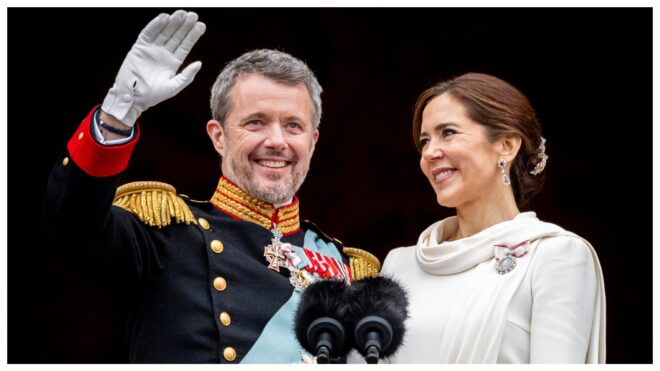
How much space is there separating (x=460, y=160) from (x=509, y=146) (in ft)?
0.50

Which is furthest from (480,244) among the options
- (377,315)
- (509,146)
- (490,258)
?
(377,315)

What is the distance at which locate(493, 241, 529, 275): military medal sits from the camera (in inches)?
119

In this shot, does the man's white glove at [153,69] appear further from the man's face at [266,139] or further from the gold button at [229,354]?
the gold button at [229,354]

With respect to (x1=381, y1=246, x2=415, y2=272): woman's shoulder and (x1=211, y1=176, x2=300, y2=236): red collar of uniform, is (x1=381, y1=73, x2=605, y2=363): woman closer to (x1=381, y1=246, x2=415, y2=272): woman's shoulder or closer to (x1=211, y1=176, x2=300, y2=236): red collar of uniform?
(x1=381, y1=246, x2=415, y2=272): woman's shoulder

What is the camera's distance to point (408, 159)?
207 inches

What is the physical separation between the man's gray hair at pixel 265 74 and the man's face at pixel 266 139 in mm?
28

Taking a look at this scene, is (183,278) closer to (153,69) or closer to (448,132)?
(153,69)

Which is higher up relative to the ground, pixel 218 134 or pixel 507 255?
pixel 218 134

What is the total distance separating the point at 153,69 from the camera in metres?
2.93

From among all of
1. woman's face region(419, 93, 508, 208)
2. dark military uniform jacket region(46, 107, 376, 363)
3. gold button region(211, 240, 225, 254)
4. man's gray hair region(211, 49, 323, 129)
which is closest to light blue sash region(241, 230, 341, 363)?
dark military uniform jacket region(46, 107, 376, 363)

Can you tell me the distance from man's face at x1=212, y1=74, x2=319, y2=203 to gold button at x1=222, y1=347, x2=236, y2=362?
51cm

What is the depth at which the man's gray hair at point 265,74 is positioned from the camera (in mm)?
3471

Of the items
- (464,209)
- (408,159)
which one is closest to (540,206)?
(408,159)

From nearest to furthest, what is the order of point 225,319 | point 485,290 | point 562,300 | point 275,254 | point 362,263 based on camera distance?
point 562,300 < point 485,290 < point 225,319 < point 275,254 < point 362,263
